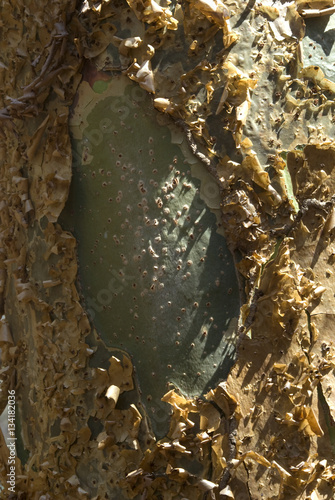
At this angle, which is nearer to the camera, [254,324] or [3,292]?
[254,324]

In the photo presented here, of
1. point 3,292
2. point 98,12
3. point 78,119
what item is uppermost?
point 98,12

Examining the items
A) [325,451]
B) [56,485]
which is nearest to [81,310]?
[56,485]

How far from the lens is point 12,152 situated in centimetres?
132

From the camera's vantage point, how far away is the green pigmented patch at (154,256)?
117 centimetres

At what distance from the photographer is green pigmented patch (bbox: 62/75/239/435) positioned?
1166 mm

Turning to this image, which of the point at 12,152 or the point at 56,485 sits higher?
the point at 12,152

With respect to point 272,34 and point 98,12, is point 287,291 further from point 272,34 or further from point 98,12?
point 98,12

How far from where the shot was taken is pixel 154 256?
1176 millimetres

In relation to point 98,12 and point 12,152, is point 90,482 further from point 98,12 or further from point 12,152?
point 98,12

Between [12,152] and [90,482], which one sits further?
[12,152]

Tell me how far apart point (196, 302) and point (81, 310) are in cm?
22

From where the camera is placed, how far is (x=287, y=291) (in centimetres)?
117

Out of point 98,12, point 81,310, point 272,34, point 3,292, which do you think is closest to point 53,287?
point 81,310

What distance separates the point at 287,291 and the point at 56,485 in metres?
0.56
